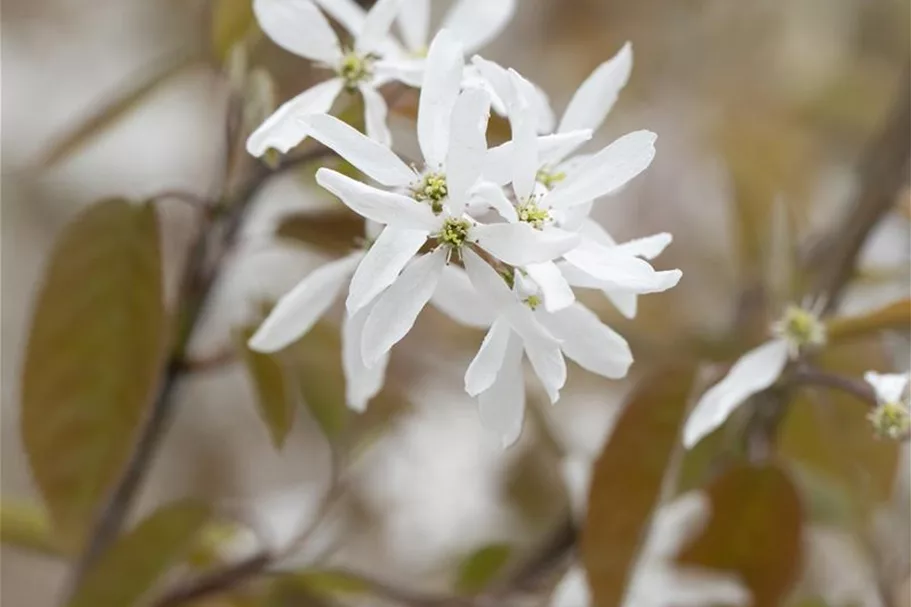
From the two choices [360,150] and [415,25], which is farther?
[415,25]

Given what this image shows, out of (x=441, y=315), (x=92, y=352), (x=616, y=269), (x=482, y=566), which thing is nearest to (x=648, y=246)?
(x=616, y=269)

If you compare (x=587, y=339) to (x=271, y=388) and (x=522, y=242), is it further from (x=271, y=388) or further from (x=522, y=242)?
(x=271, y=388)

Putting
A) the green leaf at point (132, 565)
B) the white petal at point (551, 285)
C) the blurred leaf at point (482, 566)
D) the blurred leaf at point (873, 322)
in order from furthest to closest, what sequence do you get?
the blurred leaf at point (482, 566)
the green leaf at point (132, 565)
the blurred leaf at point (873, 322)
the white petal at point (551, 285)

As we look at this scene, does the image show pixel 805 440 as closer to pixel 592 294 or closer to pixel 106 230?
pixel 592 294

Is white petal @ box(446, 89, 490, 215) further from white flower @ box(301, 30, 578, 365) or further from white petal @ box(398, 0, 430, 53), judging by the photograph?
white petal @ box(398, 0, 430, 53)

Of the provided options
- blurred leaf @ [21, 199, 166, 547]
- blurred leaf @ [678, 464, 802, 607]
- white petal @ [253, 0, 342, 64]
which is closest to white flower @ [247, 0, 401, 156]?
white petal @ [253, 0, 342, 64]

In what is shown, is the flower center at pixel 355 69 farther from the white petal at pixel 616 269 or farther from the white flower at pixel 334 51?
the white petal at pixel 616 269

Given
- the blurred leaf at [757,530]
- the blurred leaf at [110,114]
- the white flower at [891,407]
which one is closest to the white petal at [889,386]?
the white flower at [891,407]

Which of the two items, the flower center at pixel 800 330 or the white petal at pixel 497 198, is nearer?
the white petal at pixel 497 198
